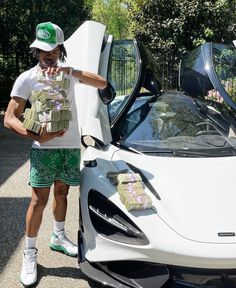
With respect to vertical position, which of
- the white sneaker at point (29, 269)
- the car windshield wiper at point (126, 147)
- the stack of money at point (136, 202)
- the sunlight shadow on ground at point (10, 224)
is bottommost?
the sunlight shadow on ground at point (10, 224)

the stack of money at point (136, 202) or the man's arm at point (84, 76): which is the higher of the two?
the man's arm at point (84, 76)

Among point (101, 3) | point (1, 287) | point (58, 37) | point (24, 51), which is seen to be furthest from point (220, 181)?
point (101, 3)

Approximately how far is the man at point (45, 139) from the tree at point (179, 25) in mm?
8306

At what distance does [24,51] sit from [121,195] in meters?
10.6

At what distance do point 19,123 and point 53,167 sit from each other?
16.5 inches

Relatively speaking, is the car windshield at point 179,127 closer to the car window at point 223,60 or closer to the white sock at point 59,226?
the car window at point 223,60

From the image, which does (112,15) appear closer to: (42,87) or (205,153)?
(205,153)

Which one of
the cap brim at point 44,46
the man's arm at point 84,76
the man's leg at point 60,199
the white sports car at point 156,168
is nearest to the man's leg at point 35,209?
the man's leg at point 60,199

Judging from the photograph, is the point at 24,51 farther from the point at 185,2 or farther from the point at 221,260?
the point at 221,260

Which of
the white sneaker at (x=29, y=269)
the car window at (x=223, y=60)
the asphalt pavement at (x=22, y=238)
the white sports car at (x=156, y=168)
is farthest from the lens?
the car window at (x=223, y=60)

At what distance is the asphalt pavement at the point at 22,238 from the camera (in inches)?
116

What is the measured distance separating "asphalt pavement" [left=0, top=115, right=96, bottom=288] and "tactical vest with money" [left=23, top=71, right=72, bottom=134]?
3.69 ft

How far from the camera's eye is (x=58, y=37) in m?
2.70

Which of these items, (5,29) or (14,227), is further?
(5,29)
